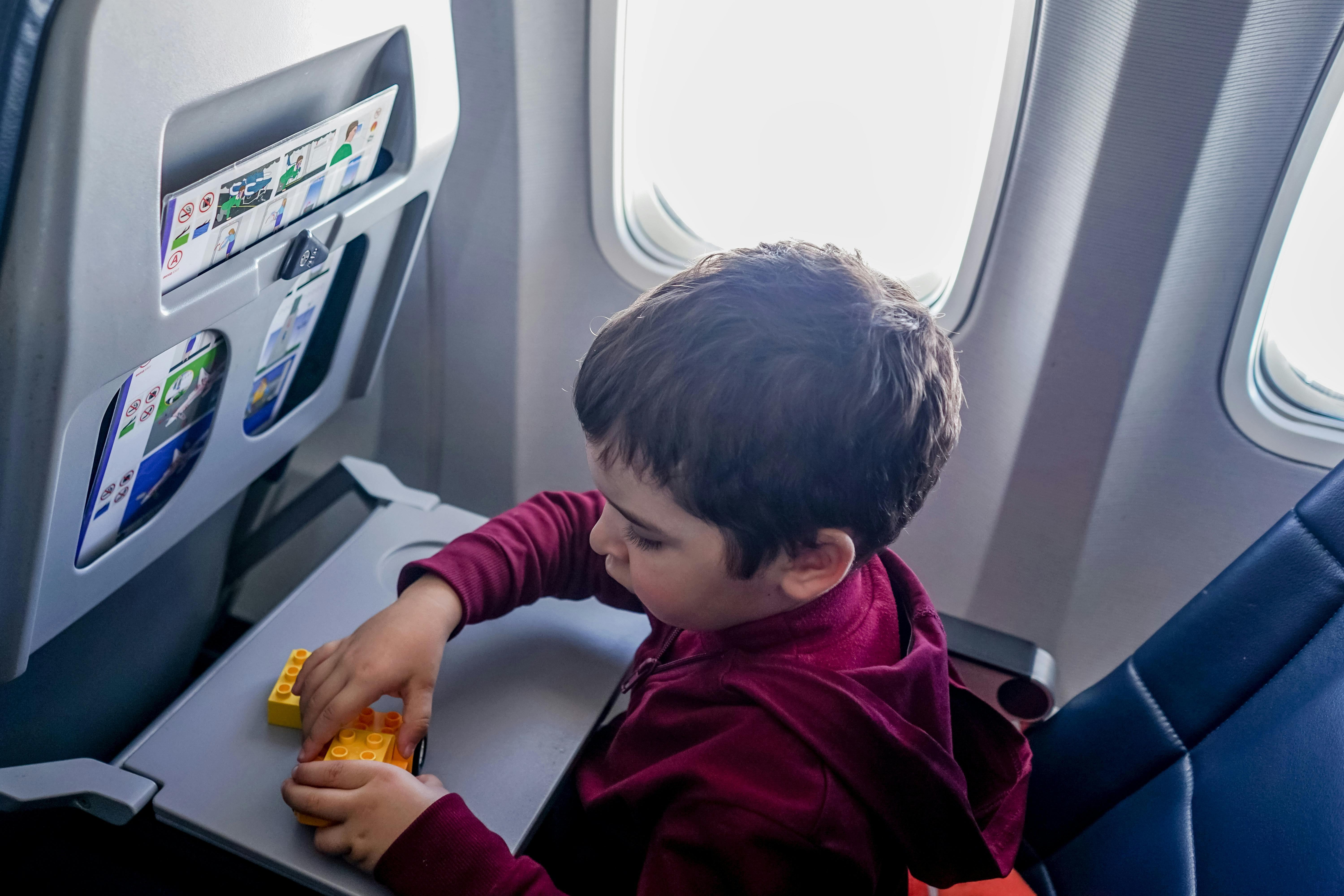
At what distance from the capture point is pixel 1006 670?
1021 millimetres

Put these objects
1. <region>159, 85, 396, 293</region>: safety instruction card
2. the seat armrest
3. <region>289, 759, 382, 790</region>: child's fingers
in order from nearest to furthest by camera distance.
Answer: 1. <region>159, 85, 396, 293</region>: safety instruction card
2. <region>289, 759, 382, 790</region>: child's fingers
3. the seat armrest

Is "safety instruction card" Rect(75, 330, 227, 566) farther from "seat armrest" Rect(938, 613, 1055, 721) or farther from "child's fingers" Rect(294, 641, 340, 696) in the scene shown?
"seat armrest" Rect(938, 613, 1055, 721)

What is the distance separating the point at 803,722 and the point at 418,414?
1.17 m

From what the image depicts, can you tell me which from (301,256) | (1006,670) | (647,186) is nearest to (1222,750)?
(1006,670)

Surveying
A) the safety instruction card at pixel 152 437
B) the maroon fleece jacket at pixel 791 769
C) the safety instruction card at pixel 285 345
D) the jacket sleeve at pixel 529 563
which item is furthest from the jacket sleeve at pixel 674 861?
the safety instruction card at pixel 285 345

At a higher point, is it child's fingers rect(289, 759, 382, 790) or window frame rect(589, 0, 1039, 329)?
window frame rect(589, 0, 1039, 329)

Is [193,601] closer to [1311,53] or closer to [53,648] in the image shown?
[53,648]

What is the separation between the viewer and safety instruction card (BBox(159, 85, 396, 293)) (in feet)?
2.09

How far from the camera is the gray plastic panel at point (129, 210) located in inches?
20.3

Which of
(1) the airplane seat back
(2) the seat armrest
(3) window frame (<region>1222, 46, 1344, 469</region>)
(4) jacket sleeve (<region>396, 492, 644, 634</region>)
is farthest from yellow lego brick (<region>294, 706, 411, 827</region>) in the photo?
(3) window frame (<region>1222, 46, 1344, 469</region>)

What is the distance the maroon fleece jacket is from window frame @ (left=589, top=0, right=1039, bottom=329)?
544mm

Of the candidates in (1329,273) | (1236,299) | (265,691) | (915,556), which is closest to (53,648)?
(265,691)

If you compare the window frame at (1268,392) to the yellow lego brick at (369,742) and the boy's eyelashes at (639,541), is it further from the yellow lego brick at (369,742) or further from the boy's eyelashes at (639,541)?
the yellow lego brick at (369,742)

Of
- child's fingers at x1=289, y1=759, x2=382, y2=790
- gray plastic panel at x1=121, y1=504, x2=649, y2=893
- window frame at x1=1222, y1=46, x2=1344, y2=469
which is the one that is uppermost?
window frame at x1=1222, y1=46, x2=1344, y2=469
